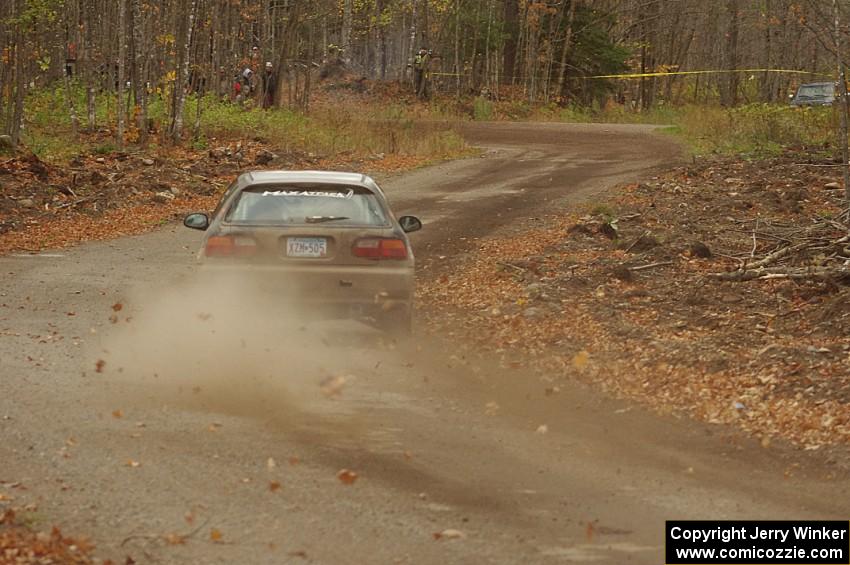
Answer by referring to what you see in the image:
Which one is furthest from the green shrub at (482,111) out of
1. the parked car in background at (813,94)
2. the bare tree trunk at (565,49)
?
the parked car in background at (813,94)

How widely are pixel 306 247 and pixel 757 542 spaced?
16.3 ft

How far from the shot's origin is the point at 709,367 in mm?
9484

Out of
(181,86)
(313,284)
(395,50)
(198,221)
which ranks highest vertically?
(395,50)

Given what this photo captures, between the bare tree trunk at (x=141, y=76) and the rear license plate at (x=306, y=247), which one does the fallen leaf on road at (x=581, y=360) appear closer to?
the rear license plate at (x=306, y=247)

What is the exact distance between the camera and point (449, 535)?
5.75 meters

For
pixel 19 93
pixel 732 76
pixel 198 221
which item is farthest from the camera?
pixel 732 76

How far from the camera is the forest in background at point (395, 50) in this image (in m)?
29.9

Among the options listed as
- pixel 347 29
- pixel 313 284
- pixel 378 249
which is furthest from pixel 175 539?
pixel 347 29

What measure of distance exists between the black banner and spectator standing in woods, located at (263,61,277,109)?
33182 millimetres

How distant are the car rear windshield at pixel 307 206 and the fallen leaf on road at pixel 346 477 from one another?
3613mm

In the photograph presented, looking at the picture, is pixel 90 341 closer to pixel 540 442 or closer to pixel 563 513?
pixel 540 442

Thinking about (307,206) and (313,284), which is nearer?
(313,284)

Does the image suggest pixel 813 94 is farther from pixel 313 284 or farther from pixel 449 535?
pixel 449 535

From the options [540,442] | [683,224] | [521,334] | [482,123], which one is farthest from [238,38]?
[540,442]
